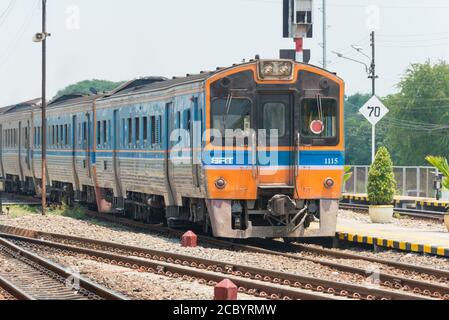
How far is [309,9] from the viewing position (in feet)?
94.1

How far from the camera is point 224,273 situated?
15.7 metres

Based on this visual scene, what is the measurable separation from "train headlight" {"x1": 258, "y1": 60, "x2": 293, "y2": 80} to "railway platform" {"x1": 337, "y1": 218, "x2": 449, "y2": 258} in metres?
3.28

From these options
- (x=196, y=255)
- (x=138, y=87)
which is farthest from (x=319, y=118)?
(x=138, y=87)

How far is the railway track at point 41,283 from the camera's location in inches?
513

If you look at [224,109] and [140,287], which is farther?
[224,109]

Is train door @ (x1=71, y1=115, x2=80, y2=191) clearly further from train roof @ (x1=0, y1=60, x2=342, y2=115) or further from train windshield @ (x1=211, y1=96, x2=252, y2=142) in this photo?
train windshield @ (x1=211, y1=96, x2=252, y2=142)

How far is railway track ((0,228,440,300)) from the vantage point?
13.0 m

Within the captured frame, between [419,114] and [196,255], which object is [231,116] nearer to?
[196,255]

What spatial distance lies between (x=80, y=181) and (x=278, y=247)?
12101 mm

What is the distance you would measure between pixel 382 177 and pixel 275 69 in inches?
234
